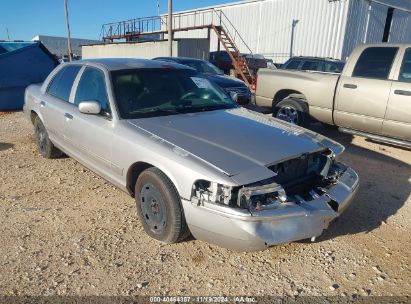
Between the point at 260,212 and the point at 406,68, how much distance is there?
4.23 meters

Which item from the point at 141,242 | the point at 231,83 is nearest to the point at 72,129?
the point at 141,242

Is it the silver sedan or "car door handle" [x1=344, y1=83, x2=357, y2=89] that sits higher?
Answer: "car door handle" [x1=344, y1=83, x2=357, y2=89]

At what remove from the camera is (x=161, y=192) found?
297 centimetres

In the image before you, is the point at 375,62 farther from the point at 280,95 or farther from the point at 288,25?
the point at 288,25

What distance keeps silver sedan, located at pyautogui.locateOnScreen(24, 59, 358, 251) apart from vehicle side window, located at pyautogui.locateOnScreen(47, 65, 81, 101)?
24 millimetres

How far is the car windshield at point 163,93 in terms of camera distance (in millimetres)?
3637

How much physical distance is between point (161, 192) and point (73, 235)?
106 centimetres

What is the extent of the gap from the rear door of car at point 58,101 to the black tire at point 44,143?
0.76 feet

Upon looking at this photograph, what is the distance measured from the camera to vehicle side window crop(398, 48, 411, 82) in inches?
211

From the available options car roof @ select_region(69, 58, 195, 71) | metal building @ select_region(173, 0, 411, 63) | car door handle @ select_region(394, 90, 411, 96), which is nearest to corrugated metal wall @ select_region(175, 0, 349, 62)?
metal building @ select_region(173, 0, 411, 63)

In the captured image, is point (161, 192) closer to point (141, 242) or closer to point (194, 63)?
point (141, 242)

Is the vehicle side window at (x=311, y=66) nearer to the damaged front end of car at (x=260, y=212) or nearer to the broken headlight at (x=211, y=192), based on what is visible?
the damaged front end of car at (x=260, y=212)

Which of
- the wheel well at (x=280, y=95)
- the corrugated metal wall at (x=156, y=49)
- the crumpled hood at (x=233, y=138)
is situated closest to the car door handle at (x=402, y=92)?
the wheel well at (x=280, y=95)

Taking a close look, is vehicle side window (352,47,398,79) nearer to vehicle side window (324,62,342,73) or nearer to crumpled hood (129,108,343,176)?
crumpled hood (129,108,343,176)
